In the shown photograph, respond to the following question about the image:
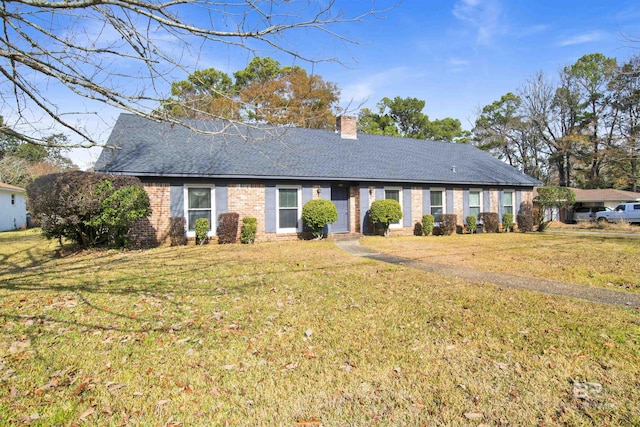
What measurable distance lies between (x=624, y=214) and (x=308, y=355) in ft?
96.5

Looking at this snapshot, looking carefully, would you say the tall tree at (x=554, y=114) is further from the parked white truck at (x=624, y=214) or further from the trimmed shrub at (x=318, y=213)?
the trimmed shrub at (x=318, y=213)

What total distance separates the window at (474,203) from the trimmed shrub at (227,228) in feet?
38.6

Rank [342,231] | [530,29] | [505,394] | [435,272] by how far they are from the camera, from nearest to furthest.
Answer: [505,394], [435,272], [530,29], [342,231]

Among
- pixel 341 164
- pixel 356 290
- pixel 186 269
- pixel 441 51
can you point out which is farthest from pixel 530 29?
pixel 186 269

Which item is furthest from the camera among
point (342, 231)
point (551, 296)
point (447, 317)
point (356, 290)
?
point (342, 231)

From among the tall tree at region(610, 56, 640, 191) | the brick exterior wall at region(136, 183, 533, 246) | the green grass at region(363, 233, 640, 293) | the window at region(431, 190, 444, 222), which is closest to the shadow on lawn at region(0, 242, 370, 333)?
the brick exterior wall at region(136, 183, 533, 246)

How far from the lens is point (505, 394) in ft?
8.73

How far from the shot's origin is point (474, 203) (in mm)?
17500

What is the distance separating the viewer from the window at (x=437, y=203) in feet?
54.0

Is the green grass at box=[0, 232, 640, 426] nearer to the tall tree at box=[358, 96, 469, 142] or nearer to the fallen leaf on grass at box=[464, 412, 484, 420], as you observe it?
the fallen leaf on grass at box=[464, 412, 484, 420]

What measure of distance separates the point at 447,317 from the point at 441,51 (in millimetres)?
7635

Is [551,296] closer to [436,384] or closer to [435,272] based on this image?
[435,272]

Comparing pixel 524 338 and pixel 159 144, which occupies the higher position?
pixel 159 144

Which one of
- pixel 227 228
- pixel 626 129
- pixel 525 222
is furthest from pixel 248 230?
pixel 626 129
